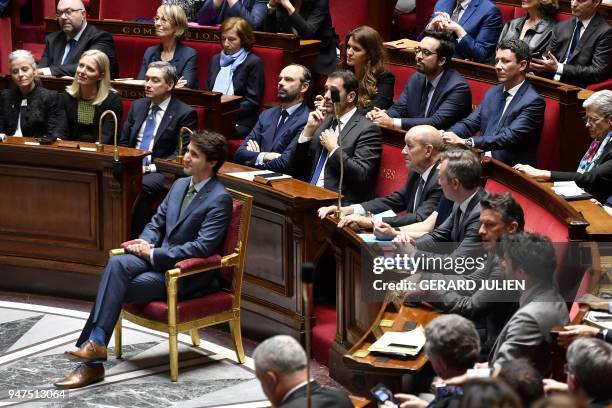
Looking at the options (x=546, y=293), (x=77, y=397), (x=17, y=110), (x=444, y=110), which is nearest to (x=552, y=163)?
(x=444, y=110)

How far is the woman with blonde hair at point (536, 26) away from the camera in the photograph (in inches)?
249

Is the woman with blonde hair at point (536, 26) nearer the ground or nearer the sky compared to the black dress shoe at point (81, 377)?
nearer the sky

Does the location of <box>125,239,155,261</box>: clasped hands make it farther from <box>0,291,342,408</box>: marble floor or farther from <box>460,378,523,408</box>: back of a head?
<box>460,378,523,408</box>: back of a head

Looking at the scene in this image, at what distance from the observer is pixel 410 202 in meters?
4.86

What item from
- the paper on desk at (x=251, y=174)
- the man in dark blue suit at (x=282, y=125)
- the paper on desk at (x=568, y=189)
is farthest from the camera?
the man in dark blue suit at (x=282, y=125)

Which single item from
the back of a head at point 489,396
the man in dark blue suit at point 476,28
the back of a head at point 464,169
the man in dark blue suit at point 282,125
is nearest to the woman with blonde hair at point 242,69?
the man in dark blue suit at point 282,125

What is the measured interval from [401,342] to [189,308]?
56.5 inches

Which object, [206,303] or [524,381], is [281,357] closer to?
[524,381]

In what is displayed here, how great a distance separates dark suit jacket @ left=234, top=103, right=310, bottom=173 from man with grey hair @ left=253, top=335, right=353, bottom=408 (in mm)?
2642

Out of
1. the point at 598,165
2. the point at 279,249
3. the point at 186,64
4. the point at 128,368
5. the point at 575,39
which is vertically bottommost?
the point at 128,368

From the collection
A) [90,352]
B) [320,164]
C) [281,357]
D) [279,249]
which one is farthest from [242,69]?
[281,357]

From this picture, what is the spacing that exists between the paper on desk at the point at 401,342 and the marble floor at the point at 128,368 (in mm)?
1003

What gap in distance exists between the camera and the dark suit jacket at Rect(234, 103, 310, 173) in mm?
5730

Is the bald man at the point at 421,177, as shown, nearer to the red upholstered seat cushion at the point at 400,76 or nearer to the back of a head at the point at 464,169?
the back of a head at the point at 464,169
